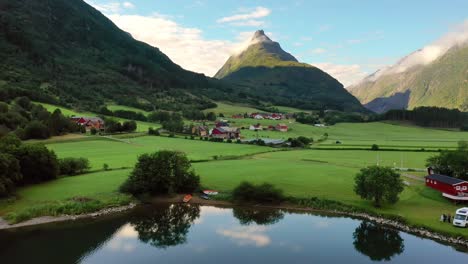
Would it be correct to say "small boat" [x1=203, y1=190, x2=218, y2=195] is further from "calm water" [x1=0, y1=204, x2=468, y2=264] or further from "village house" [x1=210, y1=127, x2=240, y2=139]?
"village house" [x1=210, y1=127, x2=240, y2=139]

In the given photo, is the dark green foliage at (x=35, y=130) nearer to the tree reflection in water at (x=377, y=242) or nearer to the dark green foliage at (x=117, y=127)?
the dark green foliage at (x=117, y=127)

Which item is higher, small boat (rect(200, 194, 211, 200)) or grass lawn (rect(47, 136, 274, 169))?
grass lawn (rect(47, 136, 274, 169))

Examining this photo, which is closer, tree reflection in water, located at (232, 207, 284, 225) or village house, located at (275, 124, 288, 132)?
tree reflection in water, located at (232, 207, 284, 225)

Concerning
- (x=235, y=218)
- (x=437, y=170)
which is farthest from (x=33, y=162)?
(x=437, y=170)

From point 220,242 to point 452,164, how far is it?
44.7 metres

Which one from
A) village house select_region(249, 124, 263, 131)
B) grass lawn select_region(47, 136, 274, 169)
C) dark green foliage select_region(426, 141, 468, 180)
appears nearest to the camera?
dark green foliage select_region(426, 141, 468, 180)

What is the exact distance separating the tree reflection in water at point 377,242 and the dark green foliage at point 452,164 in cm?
2418

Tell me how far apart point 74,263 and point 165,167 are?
90.0 feet

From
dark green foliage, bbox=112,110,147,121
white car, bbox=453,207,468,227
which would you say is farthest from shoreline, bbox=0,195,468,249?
dark green foliage, bbox=112,110,147,121

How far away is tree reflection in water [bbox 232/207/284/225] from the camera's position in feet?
186

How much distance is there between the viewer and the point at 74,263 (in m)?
41.9

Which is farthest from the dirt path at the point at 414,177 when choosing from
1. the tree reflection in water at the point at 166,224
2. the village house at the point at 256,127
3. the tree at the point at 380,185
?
the village house at the point at 256,127

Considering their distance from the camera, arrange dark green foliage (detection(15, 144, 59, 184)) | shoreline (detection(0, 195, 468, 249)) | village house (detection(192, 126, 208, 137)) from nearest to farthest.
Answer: shoreline (detection(0, 195, 468, 249)) → dark green foliage (detection(15, 144, 59, 184)) → village house (detection(192, 126, 208, 137))

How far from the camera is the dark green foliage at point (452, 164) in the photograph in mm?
67312
